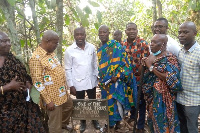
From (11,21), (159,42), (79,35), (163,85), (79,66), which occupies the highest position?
(11,21)

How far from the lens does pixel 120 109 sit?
10.1 ft

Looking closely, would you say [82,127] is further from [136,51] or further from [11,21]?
[11,21]

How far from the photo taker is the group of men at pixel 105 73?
7.40ft

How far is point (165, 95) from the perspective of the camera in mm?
2342

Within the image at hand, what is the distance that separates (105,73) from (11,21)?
1.62 metres

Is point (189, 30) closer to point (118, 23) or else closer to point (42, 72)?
point (42, 72)

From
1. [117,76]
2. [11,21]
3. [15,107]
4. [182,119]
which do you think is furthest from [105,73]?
[11,21]

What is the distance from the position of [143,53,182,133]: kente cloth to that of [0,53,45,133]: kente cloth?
5.14ft

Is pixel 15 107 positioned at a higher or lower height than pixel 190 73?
lower


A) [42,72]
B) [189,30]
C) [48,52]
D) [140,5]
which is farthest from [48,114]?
[140,5]

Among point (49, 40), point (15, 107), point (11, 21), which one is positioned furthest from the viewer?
point (49, 40)

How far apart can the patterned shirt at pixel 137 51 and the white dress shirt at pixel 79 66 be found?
0.72m

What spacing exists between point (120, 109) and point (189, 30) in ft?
5.41

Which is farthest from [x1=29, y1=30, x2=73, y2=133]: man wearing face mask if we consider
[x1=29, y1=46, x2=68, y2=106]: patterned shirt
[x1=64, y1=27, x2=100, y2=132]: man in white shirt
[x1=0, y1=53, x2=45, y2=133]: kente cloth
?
[x1=64, y1=27, x2=100, y2=132]: man in white shirt
